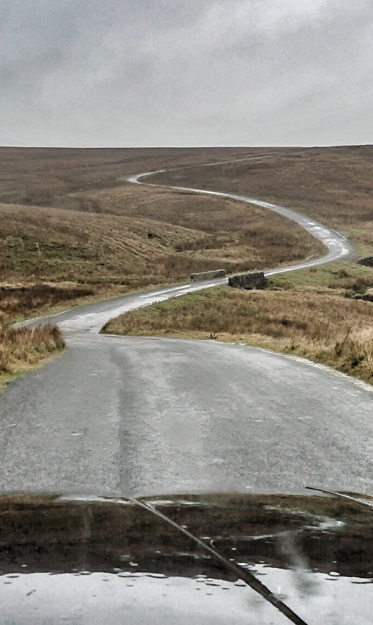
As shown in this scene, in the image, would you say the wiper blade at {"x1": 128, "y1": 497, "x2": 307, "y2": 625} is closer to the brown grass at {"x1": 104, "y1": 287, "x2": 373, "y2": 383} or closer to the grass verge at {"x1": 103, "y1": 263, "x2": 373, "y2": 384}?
the grass verge at {"x1": 103, "y1": 263, "x2": 373, "y2": 384}

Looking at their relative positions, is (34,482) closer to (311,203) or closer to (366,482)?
(366,482)

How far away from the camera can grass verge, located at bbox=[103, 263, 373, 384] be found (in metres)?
25.4

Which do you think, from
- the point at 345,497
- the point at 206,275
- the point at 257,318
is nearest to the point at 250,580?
the point at 345,497

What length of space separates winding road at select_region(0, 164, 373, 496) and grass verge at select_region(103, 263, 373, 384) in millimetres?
5524

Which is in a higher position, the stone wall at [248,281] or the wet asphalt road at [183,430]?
the wet asphalt road at [183,430]

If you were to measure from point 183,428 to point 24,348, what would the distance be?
9.63m

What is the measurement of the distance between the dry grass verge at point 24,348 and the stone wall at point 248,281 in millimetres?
26809

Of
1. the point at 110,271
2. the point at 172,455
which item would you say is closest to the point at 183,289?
the point at 110,271

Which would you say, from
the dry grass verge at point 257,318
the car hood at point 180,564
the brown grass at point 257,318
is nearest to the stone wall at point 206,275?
the brown grass at point 257,318

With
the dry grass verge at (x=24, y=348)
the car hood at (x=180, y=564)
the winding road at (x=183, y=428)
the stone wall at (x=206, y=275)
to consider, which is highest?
the car hood at (x=180, y=564)

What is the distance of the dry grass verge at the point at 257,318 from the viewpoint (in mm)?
27938

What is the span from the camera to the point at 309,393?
12.2 metres

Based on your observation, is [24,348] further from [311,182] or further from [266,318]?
[311,182]

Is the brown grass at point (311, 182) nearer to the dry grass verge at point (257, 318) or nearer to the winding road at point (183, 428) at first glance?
the dry grass verge at point (257, 318)
